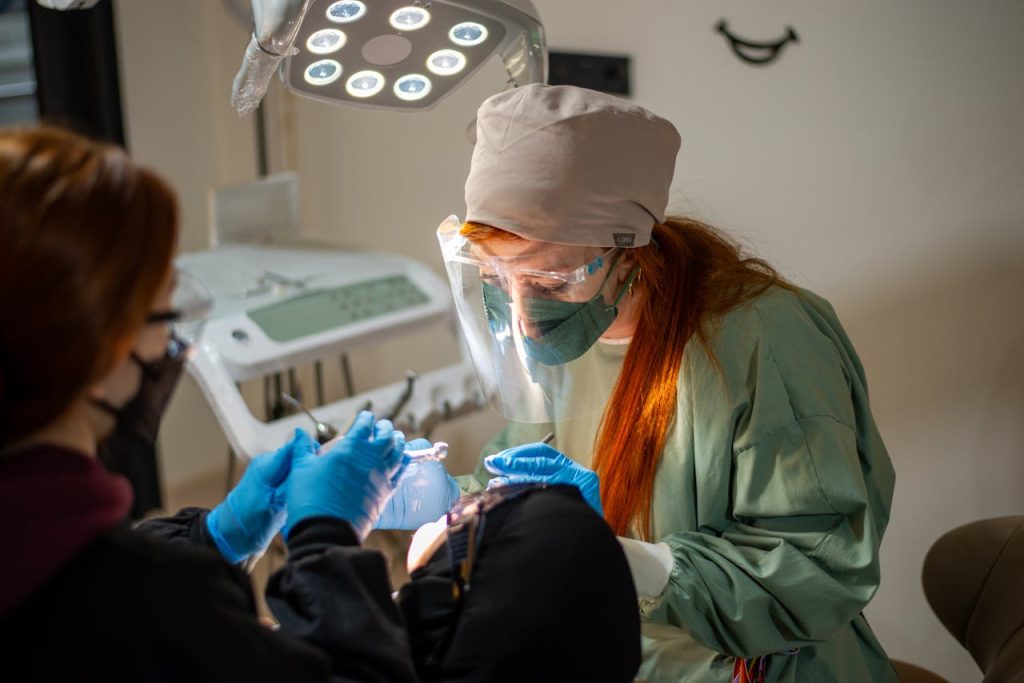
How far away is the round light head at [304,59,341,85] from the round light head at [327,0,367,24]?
0.09 m

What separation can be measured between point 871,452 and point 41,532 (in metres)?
1.04

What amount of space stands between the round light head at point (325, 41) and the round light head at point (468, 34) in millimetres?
135

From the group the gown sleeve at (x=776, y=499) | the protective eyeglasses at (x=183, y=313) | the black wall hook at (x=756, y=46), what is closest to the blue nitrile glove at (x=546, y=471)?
the gown sleeve at (x=776, y=499)

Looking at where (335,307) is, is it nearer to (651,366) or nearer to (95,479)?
(651,366)

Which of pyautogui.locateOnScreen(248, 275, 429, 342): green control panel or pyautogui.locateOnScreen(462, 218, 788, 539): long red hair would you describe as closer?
pyautogui.locateOnScreen(462, 218, 788, 539): long red hair

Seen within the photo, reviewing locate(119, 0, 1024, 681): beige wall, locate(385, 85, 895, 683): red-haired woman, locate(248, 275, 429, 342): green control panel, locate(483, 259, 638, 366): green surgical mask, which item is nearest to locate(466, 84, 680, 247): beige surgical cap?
locate(385, 85, 895, 683): red-haired woman

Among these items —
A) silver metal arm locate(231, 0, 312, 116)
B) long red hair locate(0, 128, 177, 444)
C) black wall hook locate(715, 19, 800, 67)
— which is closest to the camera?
long red hair locate(0, 128, 177, 444)

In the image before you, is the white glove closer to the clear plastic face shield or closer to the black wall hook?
the clear plastic face shield

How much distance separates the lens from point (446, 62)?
1.31 metres

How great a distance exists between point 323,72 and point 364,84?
0.06 meters

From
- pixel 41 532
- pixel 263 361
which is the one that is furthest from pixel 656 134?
pixel 263 361

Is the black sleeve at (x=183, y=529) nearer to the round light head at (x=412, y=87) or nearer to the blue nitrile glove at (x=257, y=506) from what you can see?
the blue nitrile glove at (x=257, y=506)

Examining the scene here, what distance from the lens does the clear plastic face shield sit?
1.31 meters

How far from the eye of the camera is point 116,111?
2770 millimetres
